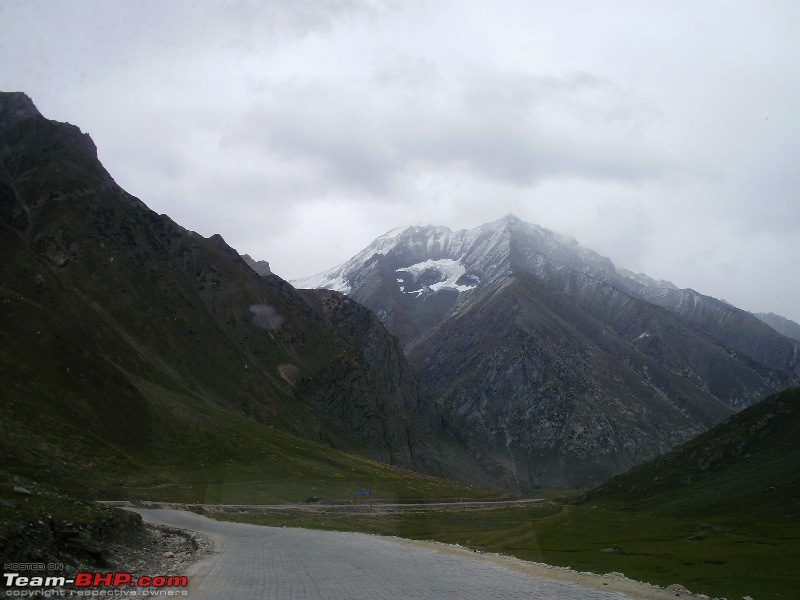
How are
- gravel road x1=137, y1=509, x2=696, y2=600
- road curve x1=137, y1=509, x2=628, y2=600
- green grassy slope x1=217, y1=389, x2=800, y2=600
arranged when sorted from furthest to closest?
green grassy slope x1=217, y1=389, x2=800, y2=600, gravel road x1=137, y1=509, x2=696, y2=600, road curve x1=137, y1=509, x2=628, y2=600

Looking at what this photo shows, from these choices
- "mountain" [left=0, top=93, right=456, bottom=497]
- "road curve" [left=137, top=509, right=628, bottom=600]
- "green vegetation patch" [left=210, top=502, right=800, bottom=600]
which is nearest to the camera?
"road curve" [left=137, top=509, right=628, bottom=600]

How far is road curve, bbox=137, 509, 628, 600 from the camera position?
2592cm

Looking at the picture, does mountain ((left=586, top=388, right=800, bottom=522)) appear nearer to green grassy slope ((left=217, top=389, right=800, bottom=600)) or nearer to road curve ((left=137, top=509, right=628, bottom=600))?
green grassy slope ((left=217, top=389, right=800, bottom=600))

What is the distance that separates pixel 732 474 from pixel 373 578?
5568 inches

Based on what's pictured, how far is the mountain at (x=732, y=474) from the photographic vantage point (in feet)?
384

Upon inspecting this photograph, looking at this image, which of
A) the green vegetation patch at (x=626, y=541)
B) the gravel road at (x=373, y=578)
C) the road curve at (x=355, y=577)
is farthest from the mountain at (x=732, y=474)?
the road curve at (x=355, y=577)

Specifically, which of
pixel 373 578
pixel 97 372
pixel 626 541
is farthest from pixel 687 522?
pixel 97 372

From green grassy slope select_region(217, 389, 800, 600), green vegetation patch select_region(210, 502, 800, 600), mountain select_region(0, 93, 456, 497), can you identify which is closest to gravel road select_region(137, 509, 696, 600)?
green vegetation patch select_region(210, 502, 800, 600)

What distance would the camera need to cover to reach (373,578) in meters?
30.7

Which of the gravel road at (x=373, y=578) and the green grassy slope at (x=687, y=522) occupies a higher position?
the gravel road at (x=373, y=578)

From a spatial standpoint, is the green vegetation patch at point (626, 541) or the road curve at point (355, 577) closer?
the road curve at point (355, 577)

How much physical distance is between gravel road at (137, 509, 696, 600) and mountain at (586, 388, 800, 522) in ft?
272

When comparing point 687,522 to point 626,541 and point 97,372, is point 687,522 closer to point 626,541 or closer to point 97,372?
point 626,541

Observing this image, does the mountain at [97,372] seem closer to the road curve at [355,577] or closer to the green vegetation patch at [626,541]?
the green vegetation patch at [626,541]
